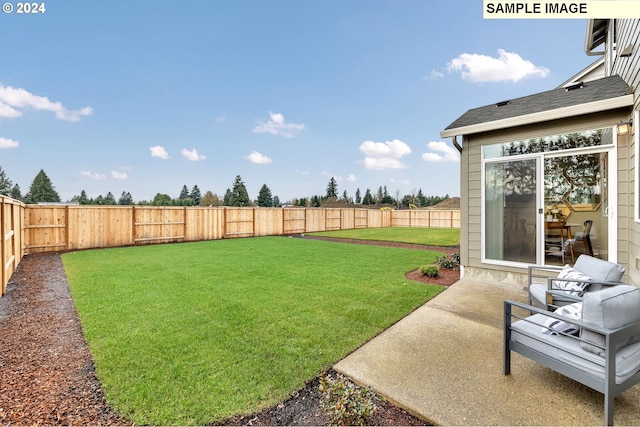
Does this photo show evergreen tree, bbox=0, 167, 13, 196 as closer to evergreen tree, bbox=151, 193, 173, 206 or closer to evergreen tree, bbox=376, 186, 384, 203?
evergreen tree, bbox=151, 193, 173, 206

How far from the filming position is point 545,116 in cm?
419

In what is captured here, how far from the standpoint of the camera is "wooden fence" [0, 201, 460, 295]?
6.72 m

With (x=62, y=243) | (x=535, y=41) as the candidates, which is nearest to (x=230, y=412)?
(x=535, y=41)

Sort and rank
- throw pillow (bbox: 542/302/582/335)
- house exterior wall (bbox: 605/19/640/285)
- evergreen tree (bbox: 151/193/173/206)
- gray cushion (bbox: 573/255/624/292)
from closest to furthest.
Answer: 1. throw pillow (bbox: 542/302/582/335)
2. gray cushion (bbox: 573/255/624/292)
3. house exterior wall (bbox: 605/19/640/285)
4. evergreen tree (bbox: 151/193/173/206)

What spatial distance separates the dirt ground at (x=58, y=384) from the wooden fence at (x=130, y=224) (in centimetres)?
192

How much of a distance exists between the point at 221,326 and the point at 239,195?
44403 mm

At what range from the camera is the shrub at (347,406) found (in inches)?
64.7

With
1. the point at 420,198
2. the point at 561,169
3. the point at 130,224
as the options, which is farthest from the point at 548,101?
the point at 420,198

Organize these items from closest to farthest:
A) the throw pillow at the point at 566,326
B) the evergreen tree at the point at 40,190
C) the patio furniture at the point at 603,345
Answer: the patio furniture at the point at 603,345
the throw pillow at the point at 566,326
the evergreen tree at the point at 40,190

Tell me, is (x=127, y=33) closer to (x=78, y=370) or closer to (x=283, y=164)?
(x=78, y=370)

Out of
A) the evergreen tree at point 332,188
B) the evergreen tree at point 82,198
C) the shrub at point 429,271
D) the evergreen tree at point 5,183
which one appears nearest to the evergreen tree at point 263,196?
the evergreen tree at point 332,188

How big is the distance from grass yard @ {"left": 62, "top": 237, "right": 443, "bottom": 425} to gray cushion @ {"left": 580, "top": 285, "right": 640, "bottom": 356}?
1727 mm

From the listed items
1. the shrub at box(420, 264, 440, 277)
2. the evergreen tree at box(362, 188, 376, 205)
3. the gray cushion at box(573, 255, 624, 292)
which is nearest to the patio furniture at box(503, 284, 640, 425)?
the gray cushion at box(573, 255, 624, 292)

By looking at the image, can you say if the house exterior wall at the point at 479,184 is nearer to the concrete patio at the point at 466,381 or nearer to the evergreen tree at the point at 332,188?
the concrete patio at the point at 466,381
